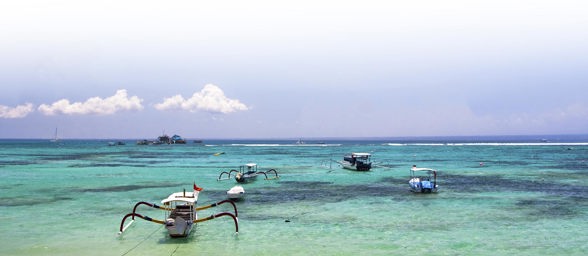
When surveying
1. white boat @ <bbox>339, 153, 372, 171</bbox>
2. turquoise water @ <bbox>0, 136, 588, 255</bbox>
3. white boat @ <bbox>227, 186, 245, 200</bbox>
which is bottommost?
turquoise water @ <bbox>0, 136, 588, 255</bbox>

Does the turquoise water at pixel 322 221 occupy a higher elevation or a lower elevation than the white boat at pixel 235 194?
lower

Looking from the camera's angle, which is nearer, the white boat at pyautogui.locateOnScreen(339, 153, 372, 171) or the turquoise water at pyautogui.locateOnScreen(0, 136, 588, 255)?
the turquoise water at pyautogui.locateOnScreen(0, 136, 588, 255)

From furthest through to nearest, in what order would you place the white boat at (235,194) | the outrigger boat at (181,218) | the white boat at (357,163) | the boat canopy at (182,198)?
the white boat at (357,163)
the white boat at (235,194)
the boat canopy at (182,198)
the outrigger boat at (181,218)

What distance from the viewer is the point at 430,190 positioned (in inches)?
1465

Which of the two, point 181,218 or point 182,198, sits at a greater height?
point 182,198

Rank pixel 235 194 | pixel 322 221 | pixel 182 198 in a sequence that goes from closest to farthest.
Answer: pixel 182 198 → pixel 322 221 → pixel 235 194

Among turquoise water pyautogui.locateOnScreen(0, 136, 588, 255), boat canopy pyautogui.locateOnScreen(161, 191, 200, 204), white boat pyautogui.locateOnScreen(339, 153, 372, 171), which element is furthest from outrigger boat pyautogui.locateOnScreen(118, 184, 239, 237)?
white boat pyautogui.locateOnScreen(339, 153, 372, 171)

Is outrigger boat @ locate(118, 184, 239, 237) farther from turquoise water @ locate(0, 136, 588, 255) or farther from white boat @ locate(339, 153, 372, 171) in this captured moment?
white boat @ locate(339, 153, 372, 171)

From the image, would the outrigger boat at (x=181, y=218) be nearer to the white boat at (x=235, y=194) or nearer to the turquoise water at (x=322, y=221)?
the turquoise water at (x=322, y=221)

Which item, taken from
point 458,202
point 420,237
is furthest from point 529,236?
point 458,202

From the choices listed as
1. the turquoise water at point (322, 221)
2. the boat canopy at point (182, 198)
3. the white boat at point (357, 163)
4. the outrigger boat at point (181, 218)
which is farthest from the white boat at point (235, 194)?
the white boat at point (357, 163)

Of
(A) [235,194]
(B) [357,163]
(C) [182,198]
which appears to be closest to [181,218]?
(C) [182,198]

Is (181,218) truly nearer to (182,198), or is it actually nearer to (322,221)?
(182,198)

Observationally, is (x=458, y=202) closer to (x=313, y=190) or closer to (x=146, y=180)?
(x=313, y=190)
